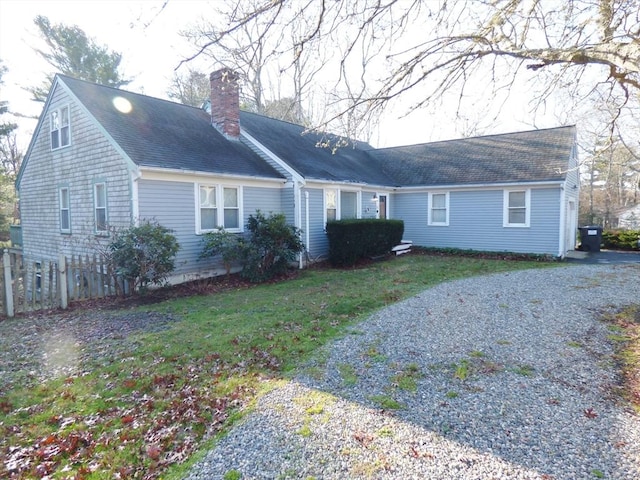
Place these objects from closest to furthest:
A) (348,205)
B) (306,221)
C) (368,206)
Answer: (306,221) < (348,205) < (368,206)

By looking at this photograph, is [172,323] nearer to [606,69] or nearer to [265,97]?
[606,69]

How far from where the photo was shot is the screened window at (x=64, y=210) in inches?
504

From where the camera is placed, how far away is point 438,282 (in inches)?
393

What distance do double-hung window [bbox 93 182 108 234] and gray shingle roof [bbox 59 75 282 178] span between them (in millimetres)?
1754

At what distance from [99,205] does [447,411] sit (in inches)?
437

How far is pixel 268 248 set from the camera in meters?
11.3

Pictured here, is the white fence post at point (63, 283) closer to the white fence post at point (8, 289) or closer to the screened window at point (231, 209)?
the white fence post at point (8, 289)

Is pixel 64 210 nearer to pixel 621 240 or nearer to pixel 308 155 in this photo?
pixel 308 155

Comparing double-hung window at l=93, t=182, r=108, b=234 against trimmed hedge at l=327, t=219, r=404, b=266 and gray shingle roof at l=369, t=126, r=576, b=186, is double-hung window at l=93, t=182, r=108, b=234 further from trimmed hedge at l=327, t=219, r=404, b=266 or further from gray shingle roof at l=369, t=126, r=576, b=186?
gray shingle roof at l=369, t=126, r=576, b=186

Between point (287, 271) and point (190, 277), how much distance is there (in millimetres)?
2847

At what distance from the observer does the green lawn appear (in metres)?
3.15

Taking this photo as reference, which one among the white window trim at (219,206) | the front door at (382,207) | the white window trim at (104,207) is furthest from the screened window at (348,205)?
the white window trim at (104,207)

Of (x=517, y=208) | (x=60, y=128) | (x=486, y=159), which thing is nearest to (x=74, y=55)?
(x=60, y=128)

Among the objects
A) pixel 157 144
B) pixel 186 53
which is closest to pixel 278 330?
pixel 186 53
